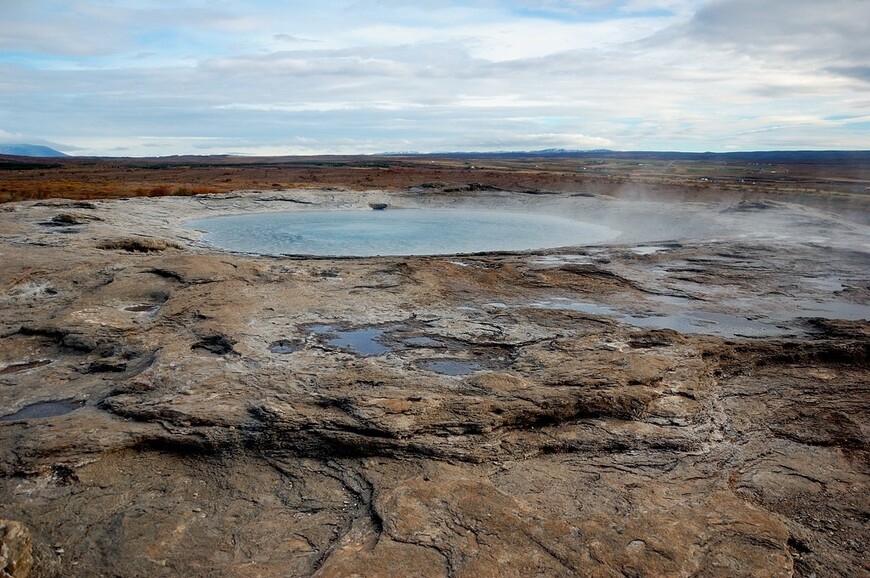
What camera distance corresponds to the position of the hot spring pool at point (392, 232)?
590 inches

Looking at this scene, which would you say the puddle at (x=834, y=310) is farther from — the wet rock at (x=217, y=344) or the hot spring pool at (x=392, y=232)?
the wet rock at (x=217, y=344)

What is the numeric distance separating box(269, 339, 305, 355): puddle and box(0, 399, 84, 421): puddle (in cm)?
186

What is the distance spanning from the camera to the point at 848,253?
13.1 metres

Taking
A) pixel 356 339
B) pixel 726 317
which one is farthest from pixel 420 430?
pixel 726 317

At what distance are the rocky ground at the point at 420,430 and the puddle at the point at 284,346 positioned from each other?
0.04 meters

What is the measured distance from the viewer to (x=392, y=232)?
59.5 feet

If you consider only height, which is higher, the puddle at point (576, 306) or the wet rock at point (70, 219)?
the wet rock at point (70, 219)

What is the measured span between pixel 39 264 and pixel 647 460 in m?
9.84

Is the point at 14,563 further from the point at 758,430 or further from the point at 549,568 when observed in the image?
the point at 758,430

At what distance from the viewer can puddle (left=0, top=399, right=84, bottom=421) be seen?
16.8ft

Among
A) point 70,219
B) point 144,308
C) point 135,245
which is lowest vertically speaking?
point 144,308

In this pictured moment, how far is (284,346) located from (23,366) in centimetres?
256

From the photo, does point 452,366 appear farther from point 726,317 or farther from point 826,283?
point 826,283

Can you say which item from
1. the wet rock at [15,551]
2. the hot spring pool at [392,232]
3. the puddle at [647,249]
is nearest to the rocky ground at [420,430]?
the wet rock at [15,551]
